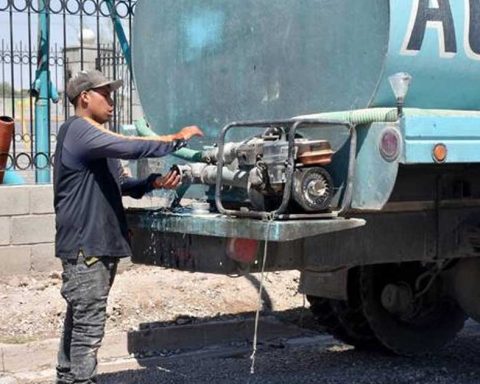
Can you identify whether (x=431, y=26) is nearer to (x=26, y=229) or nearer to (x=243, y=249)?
(x=243, y=249)

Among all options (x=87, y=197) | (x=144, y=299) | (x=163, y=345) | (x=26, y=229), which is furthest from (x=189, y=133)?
(x=26, y=229)

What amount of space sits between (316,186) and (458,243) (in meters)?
1.12

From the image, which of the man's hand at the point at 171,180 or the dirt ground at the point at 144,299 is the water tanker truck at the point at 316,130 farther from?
the dirt ground at the point at 144,299

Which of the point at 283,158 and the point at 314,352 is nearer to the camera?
the point at 283,158

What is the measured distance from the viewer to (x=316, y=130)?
13.1 feet

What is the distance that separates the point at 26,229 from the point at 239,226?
13.0ft

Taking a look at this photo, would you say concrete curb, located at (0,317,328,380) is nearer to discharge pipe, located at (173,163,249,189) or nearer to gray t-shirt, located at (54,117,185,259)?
gray t-shirt, located at (54,117,185,259)

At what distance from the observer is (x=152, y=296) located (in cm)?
704

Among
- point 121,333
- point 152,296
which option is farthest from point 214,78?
point 152,296

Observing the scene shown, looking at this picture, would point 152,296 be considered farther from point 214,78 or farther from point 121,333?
point 214,78

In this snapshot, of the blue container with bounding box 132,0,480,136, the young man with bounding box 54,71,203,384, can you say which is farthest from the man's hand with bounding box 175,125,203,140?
the blue container with bounding box 132,0,480,136

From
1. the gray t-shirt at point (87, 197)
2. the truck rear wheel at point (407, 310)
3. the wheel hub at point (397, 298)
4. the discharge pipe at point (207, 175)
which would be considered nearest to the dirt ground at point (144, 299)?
the truck rear wheel at point (407, 310)

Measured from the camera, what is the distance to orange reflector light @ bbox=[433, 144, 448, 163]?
3.73 metres

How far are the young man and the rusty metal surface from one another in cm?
16
